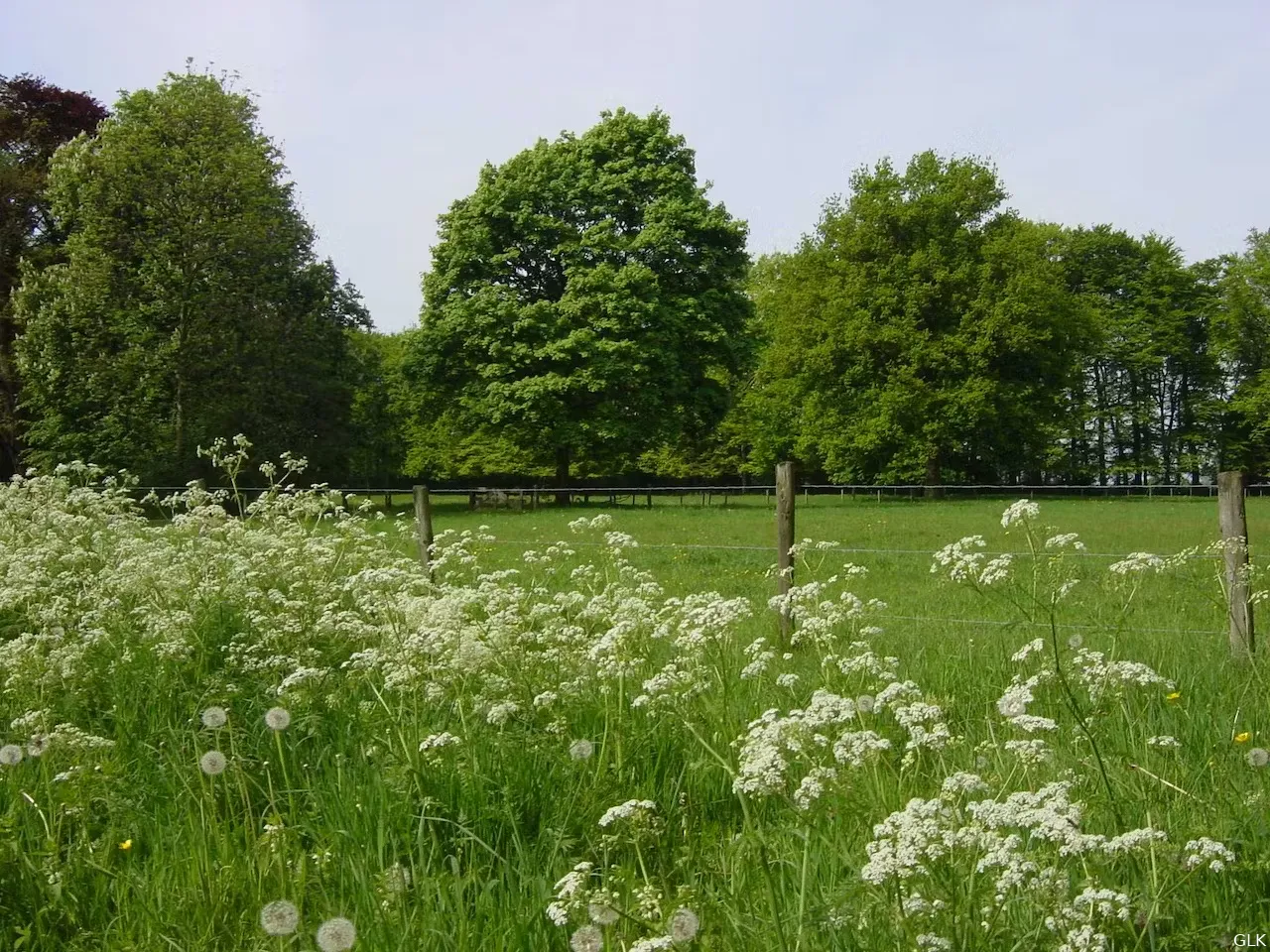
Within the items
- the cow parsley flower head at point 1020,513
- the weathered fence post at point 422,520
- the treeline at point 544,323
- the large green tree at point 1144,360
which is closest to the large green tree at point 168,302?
the treeline at point 544,323

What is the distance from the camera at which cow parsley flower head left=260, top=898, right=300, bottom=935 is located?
271 cm

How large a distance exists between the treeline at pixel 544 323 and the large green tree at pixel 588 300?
117 mm

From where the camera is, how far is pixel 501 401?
37.4m

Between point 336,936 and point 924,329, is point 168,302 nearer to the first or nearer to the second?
point 924,329

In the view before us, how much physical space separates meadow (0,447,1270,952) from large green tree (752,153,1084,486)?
123 feet

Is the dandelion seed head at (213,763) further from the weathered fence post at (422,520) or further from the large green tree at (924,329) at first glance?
the large green tree at (924,329)

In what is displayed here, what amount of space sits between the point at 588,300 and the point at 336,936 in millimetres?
34905

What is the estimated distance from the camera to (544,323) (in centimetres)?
3762

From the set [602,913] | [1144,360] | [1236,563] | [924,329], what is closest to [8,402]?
[924,329]

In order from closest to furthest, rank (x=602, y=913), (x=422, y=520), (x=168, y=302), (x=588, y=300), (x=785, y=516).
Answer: (x=602, y=913)
(x=785, y=516)
(x=422, y=520)
(x=168, y=302)
(x=588, y=300)

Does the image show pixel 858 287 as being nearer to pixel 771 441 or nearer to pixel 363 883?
pixel 771 441

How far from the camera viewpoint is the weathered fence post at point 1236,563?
716 centimetres

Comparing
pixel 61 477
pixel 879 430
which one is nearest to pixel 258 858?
pixel 61 477

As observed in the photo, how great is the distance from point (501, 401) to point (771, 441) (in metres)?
19.2
